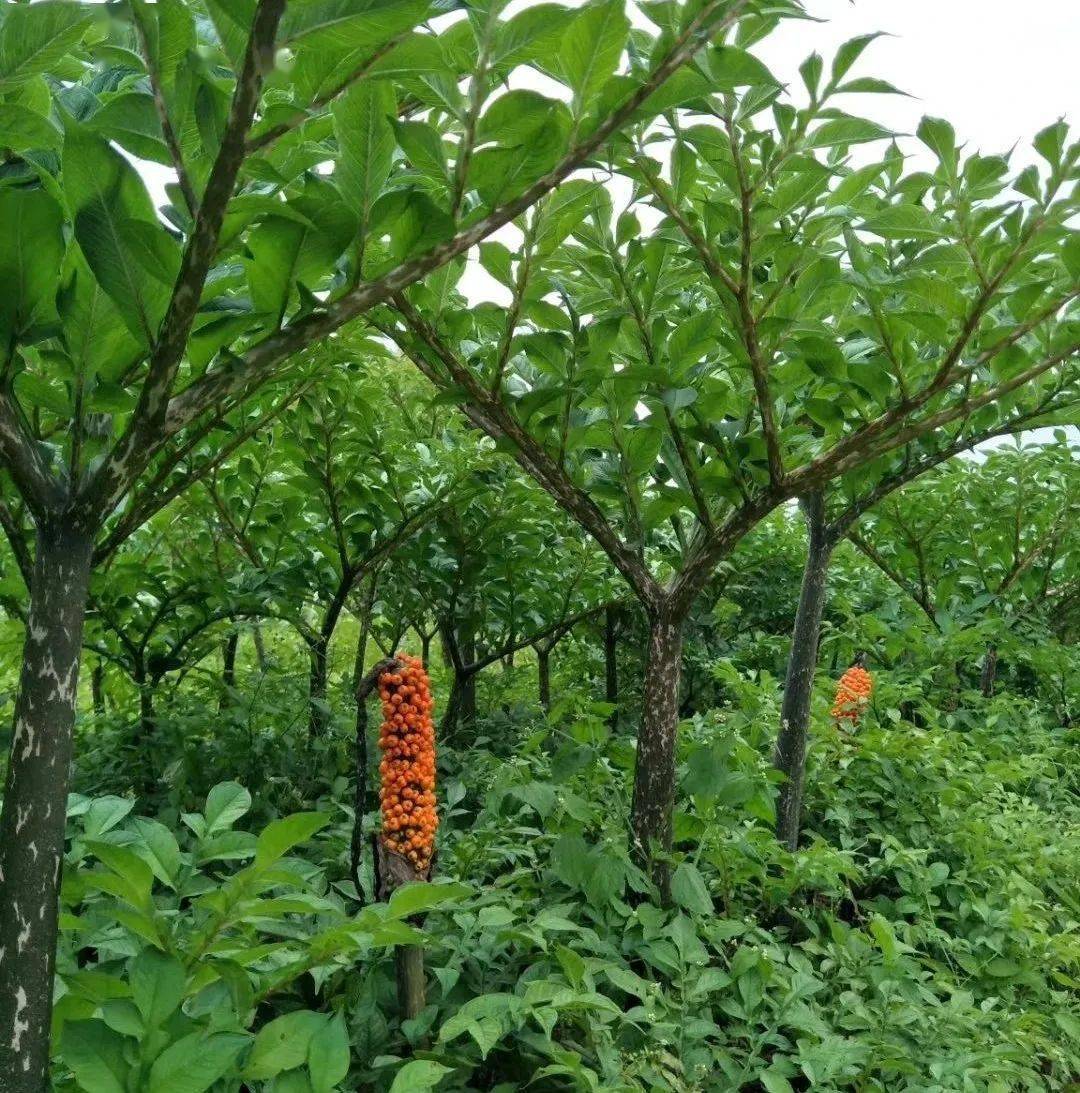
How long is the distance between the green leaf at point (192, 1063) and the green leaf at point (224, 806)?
390 mm

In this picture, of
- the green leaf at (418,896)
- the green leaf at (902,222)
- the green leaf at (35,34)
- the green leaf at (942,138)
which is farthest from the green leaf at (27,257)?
the green leaf at (942,138)

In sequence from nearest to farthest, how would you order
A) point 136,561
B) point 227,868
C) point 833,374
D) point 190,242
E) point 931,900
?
point 190,242 → point 833,374 → point 227,868 → point 931,900 → point 136,561

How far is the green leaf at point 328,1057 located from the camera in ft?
5.14

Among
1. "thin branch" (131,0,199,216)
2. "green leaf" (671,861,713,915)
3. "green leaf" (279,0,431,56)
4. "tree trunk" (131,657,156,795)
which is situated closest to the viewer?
"green leaf" (279,0,431,56)

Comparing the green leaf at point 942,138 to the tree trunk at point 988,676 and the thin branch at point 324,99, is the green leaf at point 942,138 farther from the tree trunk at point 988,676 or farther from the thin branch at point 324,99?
the tree trunk at point 988,676

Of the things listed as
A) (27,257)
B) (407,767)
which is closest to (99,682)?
(407,767)

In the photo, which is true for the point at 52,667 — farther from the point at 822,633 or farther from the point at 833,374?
the point at 822,633

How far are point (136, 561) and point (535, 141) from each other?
255 centimetres

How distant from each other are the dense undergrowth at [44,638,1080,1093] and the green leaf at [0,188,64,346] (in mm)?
737

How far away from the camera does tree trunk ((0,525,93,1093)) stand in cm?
133

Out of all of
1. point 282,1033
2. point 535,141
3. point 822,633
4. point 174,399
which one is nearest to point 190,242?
point 174,399

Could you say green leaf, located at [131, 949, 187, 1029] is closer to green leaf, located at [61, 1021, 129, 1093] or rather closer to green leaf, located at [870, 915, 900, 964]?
green leaf, located at [61, 1021, 129, 1093]

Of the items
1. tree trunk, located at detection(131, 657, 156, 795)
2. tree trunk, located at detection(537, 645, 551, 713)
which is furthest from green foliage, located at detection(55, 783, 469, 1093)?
tree trunk, located at detection(537, 645, 551, 713)

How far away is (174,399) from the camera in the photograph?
136 cm
